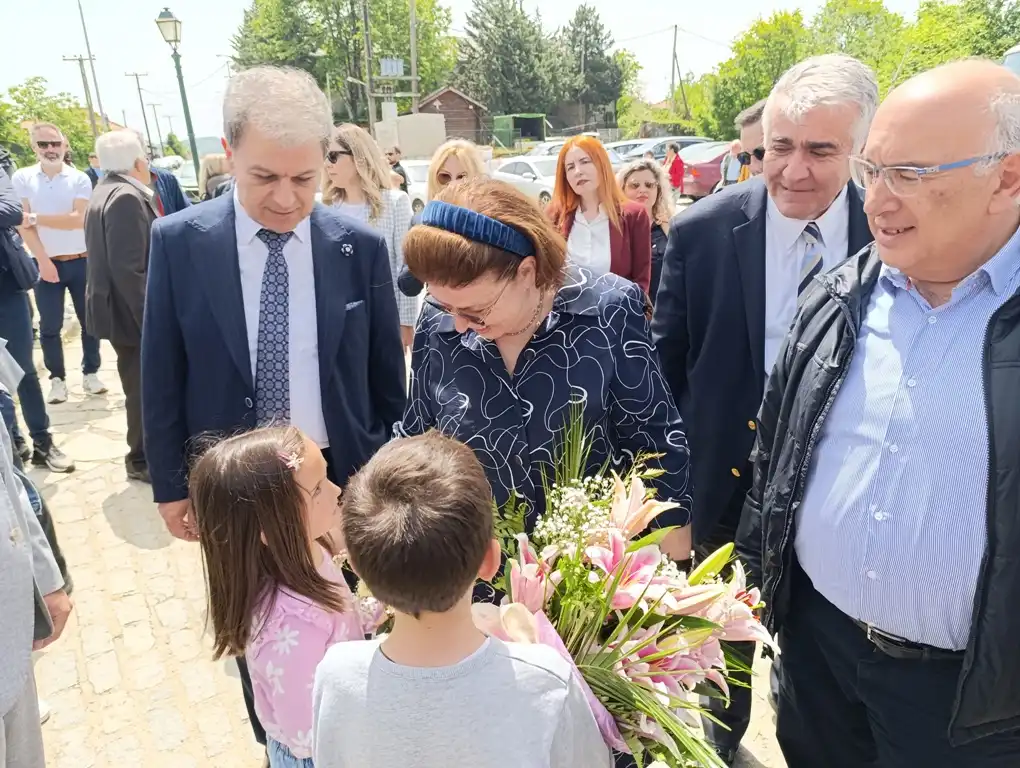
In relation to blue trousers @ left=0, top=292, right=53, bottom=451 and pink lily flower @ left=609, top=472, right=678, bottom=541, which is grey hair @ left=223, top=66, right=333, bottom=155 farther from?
blue trousers @ left=0, top=292, right=53, bottom=451

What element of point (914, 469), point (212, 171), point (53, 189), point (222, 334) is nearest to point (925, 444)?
point (914, 469)

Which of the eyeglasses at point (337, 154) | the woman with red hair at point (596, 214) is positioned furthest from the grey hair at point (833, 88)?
the eyeglasses at point (337, 154)

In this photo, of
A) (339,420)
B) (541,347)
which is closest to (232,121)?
(339,420)

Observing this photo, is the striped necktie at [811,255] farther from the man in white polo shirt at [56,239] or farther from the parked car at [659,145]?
the parked car at [659,145]

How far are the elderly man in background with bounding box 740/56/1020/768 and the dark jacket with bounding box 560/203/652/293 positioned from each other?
9.49 ft

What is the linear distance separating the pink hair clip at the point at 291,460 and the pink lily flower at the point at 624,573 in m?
0.71

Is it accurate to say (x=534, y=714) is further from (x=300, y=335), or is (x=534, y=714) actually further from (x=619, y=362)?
(x=300, y=335)

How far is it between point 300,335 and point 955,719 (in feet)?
6.27

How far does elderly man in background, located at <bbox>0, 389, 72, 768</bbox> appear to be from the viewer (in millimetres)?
1570

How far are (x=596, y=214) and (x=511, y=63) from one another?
46010 millimetres

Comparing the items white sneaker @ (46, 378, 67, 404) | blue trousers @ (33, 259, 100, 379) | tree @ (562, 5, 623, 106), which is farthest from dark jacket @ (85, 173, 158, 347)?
tree @ (562, 5, 623, 106)

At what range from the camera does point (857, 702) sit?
1809 mm

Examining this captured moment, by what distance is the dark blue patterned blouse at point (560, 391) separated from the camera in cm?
179

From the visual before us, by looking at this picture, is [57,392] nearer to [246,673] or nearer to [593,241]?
[593,241]
